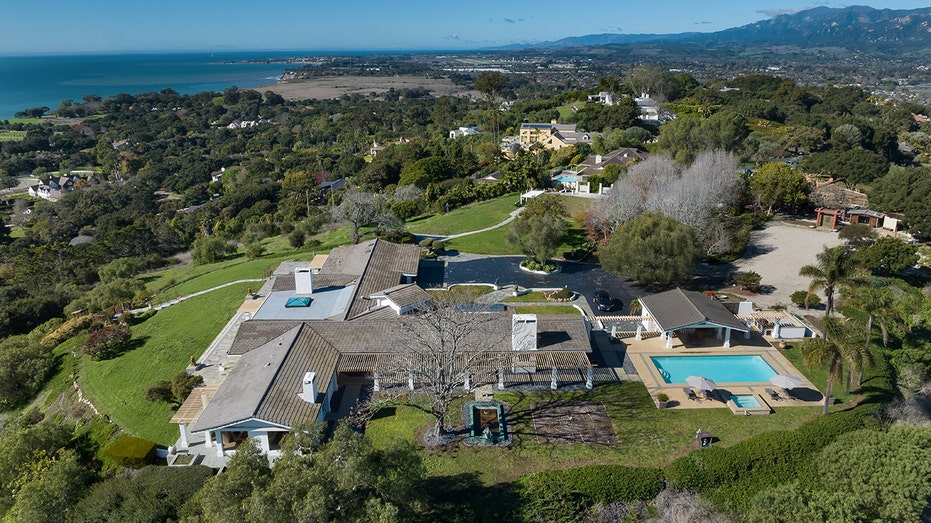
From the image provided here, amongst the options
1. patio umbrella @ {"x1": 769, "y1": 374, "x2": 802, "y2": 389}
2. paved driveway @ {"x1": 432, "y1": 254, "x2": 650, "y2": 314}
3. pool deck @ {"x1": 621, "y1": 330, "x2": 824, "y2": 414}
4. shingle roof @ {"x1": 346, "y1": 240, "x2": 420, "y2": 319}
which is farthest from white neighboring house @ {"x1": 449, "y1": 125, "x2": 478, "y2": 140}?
patio umbrella @ {"x1": 769, "y1": 374, "x2": 802, "y2": 389}

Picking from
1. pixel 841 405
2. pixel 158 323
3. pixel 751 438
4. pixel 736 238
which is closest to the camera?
pixel 751 438

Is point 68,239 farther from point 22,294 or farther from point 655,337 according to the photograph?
point 655,337

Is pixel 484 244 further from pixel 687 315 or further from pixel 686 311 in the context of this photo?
pixel 687 315

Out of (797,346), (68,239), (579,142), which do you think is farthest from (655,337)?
A: (68,239)

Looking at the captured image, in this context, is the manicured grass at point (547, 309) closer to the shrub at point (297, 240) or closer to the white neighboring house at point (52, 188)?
the shrub at point (297, 240)

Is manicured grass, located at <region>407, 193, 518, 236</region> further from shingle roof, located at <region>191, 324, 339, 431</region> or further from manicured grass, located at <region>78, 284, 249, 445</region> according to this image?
shingle roof, located at <region>191, 324, 339, 431</region>

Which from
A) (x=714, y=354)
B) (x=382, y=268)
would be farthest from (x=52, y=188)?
(x=714, y=354)

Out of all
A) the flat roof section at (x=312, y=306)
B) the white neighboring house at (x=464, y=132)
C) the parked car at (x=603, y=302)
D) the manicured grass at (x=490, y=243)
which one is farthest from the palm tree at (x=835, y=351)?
the white neighboring house at (x=464, y=132)
